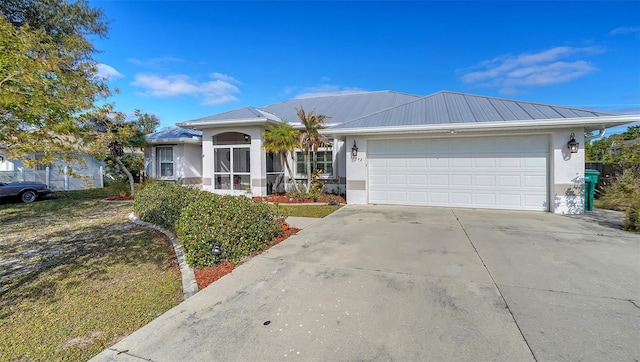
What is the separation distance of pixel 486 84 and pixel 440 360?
2459 centimetres

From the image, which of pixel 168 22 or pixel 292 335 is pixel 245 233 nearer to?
pixel 292 335

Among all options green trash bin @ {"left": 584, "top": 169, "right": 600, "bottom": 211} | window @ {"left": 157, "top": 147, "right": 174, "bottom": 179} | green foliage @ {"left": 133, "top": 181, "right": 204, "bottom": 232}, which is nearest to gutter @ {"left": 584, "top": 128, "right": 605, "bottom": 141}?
green trash bin @ {"left": 584, "top": 169, "right": 600, "bottom": 211}

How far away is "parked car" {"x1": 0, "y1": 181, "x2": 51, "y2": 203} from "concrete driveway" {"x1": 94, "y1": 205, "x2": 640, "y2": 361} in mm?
14793

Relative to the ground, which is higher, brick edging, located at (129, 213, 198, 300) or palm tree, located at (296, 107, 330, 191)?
palm tree, located at (296, 107, 330, 191)

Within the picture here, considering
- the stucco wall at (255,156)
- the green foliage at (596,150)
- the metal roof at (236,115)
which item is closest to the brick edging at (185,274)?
the stucco wall at (255,156)

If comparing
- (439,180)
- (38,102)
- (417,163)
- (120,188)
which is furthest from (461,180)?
(120,188)

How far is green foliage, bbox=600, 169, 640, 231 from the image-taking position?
657cm

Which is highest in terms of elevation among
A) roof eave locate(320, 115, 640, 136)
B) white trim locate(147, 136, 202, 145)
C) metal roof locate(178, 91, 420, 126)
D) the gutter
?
metal roof locate(178, 91, 420, 126)

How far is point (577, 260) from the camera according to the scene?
4.55 meters

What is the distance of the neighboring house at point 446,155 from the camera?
855cm

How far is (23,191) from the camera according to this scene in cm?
1284

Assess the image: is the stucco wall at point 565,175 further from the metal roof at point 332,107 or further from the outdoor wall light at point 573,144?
the metal roof at point 332,107

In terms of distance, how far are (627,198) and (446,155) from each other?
506 centimetres

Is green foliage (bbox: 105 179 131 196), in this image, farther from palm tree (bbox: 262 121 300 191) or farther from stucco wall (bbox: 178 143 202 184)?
palm tree (bbox: 262 121 300 191)
